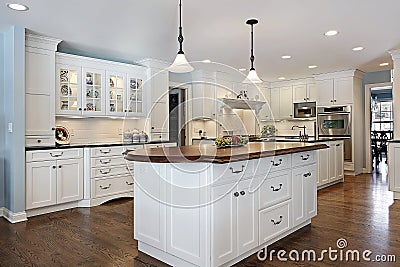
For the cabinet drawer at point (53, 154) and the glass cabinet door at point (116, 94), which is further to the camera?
the glass cabinet door at point (116, 94)

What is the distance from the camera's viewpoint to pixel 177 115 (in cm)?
717

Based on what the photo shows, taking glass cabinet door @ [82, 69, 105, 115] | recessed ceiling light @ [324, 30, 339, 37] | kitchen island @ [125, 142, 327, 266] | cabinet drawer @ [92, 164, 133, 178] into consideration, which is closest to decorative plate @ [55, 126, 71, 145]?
glass cabinet door @ [82, 69, 105, 115]

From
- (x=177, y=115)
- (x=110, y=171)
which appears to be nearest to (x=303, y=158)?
(x=110, y=171)

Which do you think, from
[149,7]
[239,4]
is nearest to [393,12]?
[239,4]

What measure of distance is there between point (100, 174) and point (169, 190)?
2.41 meters

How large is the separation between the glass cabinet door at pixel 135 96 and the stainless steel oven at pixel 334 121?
4.34 m

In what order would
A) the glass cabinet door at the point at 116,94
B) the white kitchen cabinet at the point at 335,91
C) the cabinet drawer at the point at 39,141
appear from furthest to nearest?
the white kitchen cabinet at the point at 335,91 < the glass cabinet door at the point at 116,94 < the cabinet drawer at the point at 39,141

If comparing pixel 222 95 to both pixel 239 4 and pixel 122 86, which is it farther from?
pixel 239 4

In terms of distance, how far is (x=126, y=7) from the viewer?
3.17 metres

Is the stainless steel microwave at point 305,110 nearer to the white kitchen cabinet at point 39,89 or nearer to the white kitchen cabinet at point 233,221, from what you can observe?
the white kitchen cabinet at point 233,221

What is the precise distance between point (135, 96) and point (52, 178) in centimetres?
207

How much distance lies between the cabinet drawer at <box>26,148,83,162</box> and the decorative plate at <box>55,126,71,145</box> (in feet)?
1.54

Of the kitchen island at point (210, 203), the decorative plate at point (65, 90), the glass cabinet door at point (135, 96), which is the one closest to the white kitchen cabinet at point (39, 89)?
the decorative plate at point (65, 90)

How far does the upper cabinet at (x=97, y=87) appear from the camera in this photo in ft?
14.6
